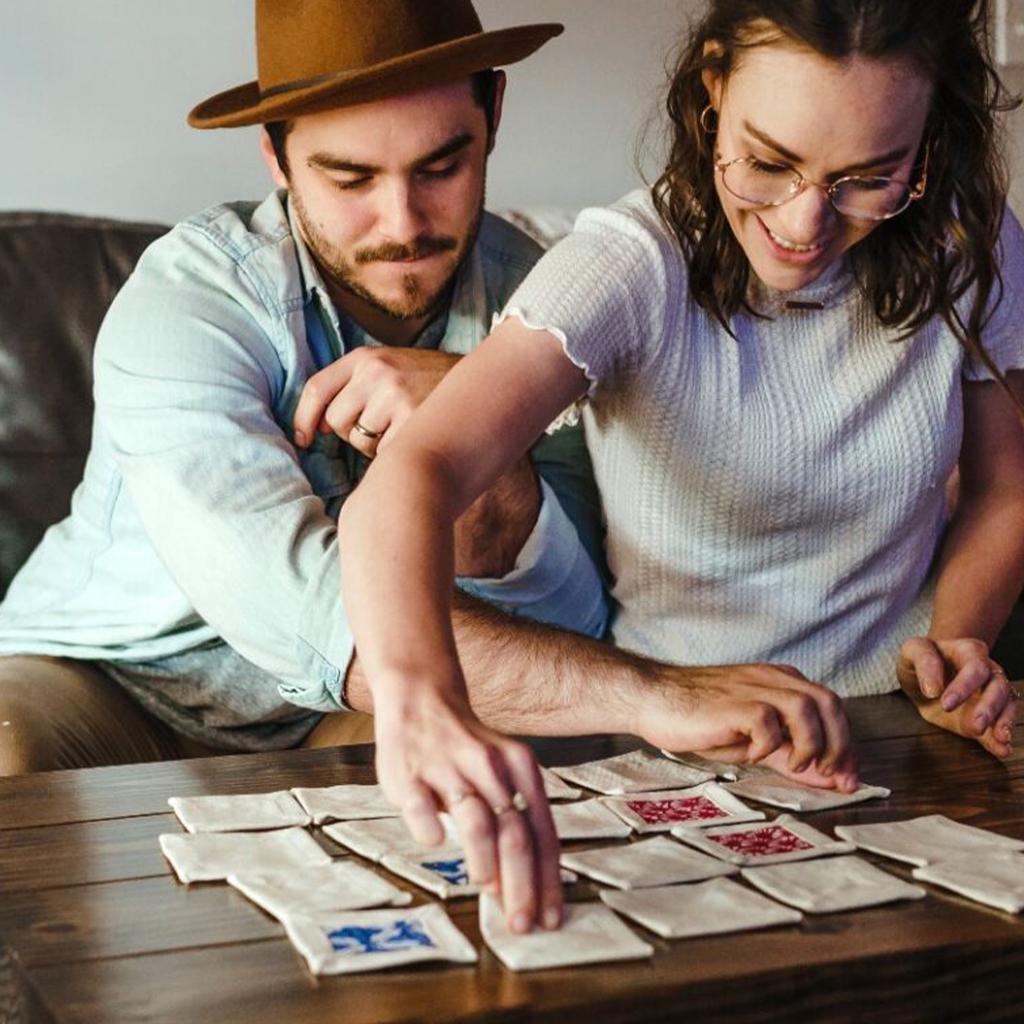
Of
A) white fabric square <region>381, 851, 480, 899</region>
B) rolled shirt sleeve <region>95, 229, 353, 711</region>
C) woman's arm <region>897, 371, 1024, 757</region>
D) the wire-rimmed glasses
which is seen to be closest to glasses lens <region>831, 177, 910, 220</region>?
the wire-rimmed glasses

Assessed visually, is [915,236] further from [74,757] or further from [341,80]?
[74,757]

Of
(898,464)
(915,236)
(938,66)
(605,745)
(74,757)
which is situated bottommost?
(74,757)

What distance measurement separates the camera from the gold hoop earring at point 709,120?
5.38 feet

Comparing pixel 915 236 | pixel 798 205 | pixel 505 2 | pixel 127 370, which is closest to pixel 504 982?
pixel 798 205

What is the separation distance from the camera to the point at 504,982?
37.8 inches

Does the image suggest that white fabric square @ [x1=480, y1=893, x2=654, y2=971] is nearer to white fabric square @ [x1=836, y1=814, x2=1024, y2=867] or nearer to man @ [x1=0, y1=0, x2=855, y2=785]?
white fabric square @ [x1=836, y1=814, x2=1024, y2=867]

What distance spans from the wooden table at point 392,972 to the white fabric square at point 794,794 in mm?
215

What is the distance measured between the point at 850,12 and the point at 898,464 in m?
0.53

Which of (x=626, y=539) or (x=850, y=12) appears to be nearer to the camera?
A: (x=850, y=12)

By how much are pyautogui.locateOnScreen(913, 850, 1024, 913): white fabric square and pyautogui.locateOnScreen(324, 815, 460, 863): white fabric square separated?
0.35 metres

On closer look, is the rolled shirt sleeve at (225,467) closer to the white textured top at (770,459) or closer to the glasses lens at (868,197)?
the white textured top at (770,459)

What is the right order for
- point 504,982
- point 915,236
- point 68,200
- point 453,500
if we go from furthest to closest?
point 68,200, point 915,236, point 453,500, point 504,982

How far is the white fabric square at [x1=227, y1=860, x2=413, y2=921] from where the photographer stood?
1067 millimetres

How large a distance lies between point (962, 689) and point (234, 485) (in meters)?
0.80
